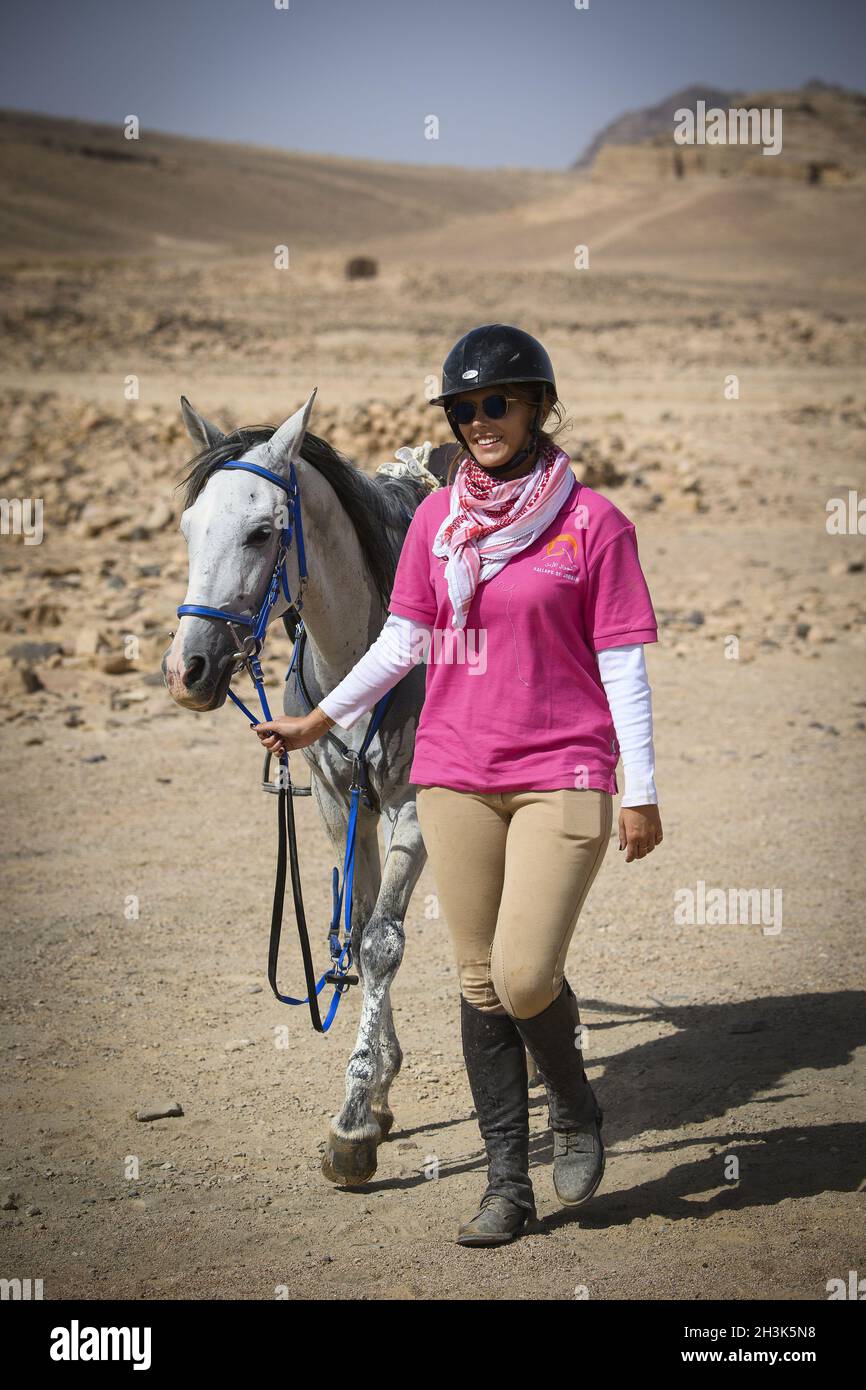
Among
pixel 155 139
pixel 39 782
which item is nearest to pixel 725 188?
pixel 39 782

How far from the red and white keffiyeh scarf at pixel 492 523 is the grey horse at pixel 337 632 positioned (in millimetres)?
631

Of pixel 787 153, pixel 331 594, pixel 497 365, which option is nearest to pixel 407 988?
pixel 331 594

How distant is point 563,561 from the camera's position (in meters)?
3.33

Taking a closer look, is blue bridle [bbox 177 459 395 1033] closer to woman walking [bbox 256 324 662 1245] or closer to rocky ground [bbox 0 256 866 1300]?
woman walking [bbox 256 324 662 1245]

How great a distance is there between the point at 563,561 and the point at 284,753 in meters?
1.02

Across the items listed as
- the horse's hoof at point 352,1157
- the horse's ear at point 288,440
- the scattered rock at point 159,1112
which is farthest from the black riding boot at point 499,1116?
the horse's ear at point 288,440

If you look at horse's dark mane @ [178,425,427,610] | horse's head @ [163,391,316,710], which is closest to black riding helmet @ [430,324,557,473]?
horse's head @ [163,391,316,710]

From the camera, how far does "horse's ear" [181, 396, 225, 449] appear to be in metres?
3.97

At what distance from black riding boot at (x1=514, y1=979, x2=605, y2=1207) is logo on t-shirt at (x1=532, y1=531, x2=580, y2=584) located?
3.56ft

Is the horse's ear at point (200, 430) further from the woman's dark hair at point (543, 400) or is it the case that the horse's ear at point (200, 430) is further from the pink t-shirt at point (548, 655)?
the pink t-shirt at point (548, 655)

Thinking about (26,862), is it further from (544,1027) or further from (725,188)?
(725,188)

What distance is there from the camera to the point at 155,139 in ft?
552

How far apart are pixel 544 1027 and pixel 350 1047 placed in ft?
6.08

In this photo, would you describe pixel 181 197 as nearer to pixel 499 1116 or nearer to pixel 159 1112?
pixel 159 1112
